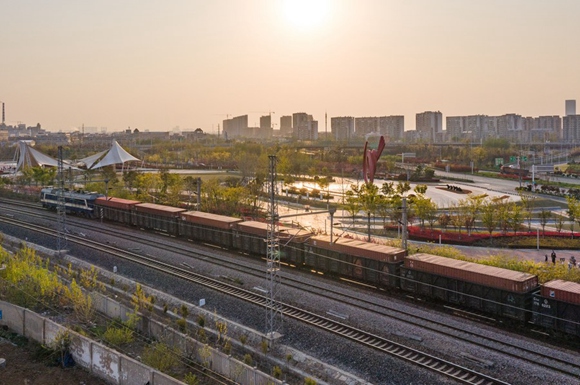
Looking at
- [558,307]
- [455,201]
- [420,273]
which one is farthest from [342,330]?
[455,201]

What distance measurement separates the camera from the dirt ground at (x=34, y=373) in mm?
16844

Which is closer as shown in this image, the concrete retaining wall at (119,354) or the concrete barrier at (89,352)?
the concrete retaining wall at (119,354)

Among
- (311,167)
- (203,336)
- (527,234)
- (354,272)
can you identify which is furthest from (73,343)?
(311,167)

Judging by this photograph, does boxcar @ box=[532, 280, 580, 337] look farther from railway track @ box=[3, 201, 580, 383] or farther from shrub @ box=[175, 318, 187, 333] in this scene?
shrub @ box=[175, 318, 187, 333]

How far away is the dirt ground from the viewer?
16.8 meters

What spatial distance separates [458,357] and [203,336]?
28.5 ft

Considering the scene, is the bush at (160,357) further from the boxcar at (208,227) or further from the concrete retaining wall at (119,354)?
the boxcar at (208,227)

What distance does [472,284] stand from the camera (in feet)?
67.4

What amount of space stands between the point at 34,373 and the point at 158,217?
22266 mm

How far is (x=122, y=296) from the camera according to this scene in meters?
23.7

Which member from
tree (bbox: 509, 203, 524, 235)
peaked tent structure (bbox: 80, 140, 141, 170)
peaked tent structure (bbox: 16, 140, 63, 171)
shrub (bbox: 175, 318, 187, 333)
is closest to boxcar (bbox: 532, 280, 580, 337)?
shrub (bbox: 175, 318, 187, 333)

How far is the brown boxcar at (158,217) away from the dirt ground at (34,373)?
1885cm

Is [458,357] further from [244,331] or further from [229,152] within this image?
[229,152]

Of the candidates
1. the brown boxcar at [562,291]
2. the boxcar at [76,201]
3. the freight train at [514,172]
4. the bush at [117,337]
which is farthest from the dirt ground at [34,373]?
the freight train at [514,172]
